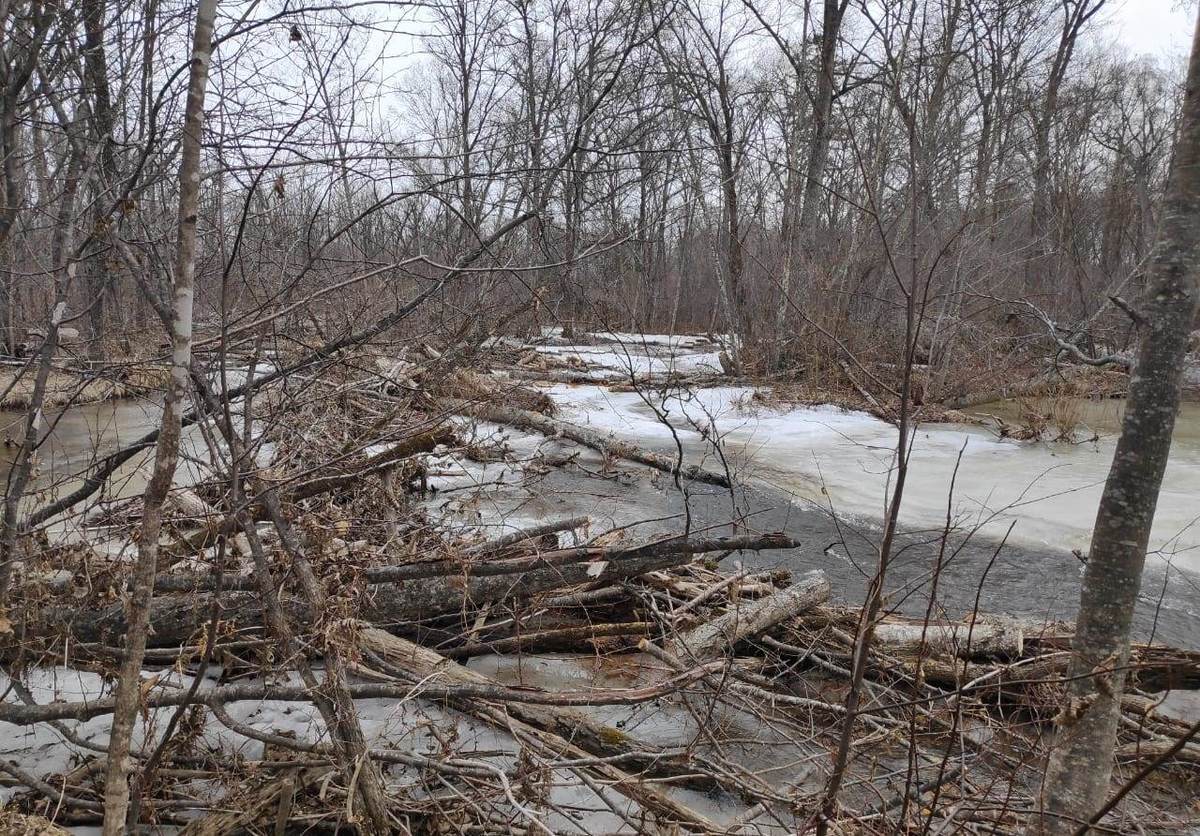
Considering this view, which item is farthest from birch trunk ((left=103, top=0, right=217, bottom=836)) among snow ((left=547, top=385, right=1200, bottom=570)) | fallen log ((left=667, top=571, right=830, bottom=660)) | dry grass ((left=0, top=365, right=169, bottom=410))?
snow ((left=547, top=385, right=1200, bottom=570))

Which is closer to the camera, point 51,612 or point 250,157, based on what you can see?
point 250,157

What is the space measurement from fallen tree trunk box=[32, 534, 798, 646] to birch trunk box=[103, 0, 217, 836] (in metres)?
1.26

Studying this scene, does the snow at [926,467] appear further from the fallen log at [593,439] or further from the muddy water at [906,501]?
the fallen log at [593,439]

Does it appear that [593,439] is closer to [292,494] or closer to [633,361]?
[292,494]

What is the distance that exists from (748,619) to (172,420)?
119 inches

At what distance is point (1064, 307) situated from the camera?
1761 centimetres

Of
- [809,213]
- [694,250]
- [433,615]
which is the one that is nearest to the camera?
[433,615]

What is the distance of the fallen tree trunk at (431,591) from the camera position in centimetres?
311

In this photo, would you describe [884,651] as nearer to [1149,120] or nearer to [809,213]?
[809,213]

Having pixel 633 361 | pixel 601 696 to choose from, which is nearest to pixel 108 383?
pixel 601 696

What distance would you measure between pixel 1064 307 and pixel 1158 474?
19086mm

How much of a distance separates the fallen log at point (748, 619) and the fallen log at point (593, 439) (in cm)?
288

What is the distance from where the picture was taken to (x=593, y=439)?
8953 mm

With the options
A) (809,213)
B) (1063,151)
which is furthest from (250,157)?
(1063,151)
